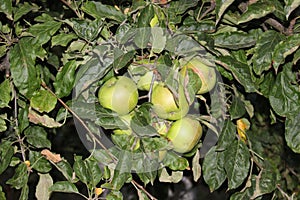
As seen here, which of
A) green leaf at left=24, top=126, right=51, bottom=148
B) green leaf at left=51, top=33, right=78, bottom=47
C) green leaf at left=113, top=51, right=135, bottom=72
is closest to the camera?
green leaf at left=113, top=51, right=135, bottom=72

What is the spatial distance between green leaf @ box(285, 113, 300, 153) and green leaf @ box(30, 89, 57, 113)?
0.36m

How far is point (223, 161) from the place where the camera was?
0.91 meters

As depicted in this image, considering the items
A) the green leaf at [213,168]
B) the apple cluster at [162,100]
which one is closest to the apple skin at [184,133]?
the apple cluster at [162,100]

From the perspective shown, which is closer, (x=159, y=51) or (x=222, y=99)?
(x=159, y=51)

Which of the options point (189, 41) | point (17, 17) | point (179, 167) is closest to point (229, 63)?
point (189, 41)

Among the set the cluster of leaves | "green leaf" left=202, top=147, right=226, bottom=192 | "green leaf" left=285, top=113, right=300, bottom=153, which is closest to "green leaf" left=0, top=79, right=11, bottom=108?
the cluster of leaves

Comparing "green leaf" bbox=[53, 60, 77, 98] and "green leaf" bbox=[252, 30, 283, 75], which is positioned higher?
"green leaf" bbox=[252, 30, 283, 75]

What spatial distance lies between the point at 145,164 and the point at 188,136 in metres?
0.08

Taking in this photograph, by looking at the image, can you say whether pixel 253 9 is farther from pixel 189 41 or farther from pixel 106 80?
pixel 106 80

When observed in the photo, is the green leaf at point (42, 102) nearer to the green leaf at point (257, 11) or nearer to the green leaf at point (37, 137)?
the green leaf at point (37, 137)

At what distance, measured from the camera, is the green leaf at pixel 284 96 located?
0.82 metres

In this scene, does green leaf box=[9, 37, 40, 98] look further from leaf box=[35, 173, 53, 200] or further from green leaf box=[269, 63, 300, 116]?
green leaf box=[269, 63, 300, 116]

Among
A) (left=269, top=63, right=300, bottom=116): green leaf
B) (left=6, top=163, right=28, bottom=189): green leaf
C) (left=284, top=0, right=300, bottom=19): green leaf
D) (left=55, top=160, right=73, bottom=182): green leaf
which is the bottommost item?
(left=6, top=163, right=28, bottom=189): green leaf

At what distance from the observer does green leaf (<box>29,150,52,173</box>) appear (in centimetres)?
92
